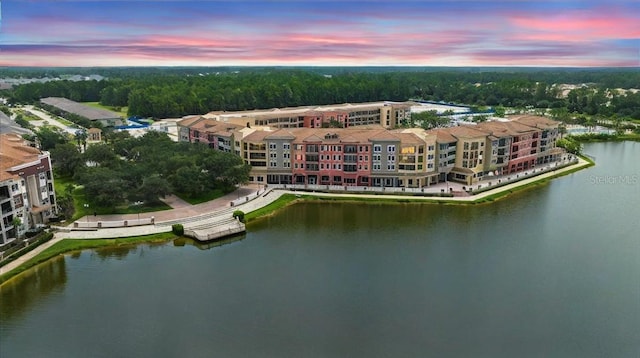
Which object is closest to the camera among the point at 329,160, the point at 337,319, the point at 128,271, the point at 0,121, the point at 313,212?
the point at 337,319

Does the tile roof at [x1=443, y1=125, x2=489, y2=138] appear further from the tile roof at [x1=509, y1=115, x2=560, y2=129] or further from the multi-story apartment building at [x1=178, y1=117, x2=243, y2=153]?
the multi-story apartment building at [x1=178, y1=117, x2=243, y2=153]

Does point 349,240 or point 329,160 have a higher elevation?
point 329,160

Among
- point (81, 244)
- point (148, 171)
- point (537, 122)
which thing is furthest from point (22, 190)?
point (537, 122)

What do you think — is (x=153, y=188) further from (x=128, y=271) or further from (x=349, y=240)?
(x=349, y=240)

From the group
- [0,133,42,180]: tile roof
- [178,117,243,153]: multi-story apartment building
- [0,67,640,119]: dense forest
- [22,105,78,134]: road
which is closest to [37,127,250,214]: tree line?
[178,117,243,153]: multi-story apartment building

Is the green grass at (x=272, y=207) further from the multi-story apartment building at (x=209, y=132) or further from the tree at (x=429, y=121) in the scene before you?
the tree at (x=429, y=121)

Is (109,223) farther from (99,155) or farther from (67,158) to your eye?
(67,158)

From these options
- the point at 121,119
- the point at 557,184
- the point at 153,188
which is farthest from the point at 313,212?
the point at 121,119
